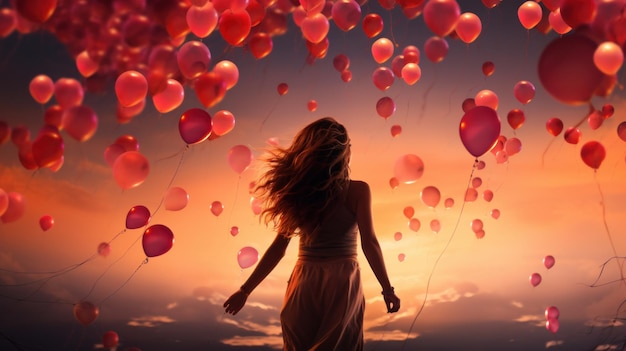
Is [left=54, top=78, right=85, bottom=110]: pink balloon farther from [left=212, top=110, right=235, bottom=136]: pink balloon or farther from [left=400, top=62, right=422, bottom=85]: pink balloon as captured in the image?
[left=400, top=62, right=422, bottom=85]: pink balloon

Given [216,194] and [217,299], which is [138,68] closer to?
[216,194]

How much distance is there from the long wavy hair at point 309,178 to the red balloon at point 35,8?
4.85 feet

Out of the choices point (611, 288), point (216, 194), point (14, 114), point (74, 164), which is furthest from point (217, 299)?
point (611, 288)

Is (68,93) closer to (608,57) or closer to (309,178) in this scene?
(309,178)

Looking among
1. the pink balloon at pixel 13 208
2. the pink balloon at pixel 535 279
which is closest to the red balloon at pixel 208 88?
the pink balloon at pixel 13 208

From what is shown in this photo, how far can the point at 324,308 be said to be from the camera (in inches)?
63.9

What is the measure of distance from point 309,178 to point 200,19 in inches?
55.3

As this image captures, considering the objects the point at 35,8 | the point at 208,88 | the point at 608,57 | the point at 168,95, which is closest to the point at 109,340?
the point at 168,95

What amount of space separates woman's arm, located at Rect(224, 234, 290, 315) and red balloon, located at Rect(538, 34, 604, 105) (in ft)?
3.79

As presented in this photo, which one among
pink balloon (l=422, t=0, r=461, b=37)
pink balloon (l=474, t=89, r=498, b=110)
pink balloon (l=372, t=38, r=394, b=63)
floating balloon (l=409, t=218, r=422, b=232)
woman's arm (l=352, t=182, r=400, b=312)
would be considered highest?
pink balloon (l=372, t=38, r=394, b=63)

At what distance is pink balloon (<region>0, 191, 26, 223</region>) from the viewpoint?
9.47 feet

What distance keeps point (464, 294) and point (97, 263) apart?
9.26ft

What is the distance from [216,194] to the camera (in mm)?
3984

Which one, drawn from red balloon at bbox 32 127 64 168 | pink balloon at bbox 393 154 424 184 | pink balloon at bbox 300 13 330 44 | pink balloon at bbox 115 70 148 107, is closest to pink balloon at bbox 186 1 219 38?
pink balloon at bbox 115 70 148 107
